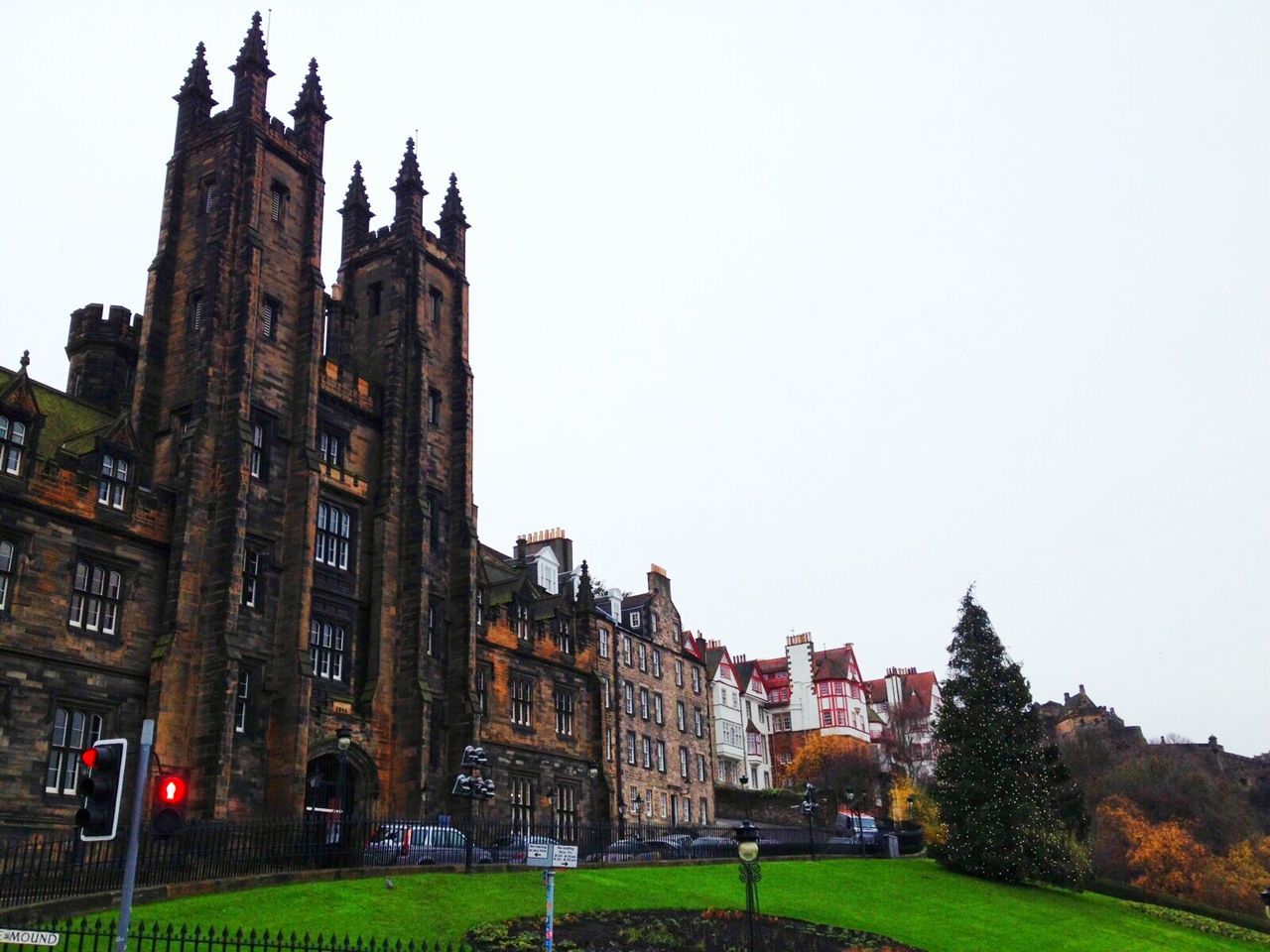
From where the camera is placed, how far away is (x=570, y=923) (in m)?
24.5

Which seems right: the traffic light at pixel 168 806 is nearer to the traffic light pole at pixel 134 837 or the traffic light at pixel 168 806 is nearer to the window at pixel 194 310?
the traffic light pole at pixel 134 837

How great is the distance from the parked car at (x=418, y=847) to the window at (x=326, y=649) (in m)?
8.38

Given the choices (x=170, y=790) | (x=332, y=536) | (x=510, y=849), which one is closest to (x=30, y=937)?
(x=170, y=790)

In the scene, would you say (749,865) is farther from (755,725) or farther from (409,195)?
(755,725)

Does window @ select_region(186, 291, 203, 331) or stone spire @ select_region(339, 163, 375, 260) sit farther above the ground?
stone spire @ select_region(339, 163, 375, 260)

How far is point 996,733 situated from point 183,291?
33999 mm

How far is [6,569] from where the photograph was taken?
30.5m

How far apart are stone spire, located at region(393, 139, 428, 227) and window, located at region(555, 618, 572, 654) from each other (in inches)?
759

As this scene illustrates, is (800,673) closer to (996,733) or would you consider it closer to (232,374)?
(996,733)

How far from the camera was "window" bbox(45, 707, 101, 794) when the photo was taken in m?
30.2

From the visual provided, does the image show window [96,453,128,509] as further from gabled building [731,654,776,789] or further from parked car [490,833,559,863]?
gabled building [731,654,776,789]

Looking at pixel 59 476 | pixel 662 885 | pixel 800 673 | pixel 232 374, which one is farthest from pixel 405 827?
pixel 800 673

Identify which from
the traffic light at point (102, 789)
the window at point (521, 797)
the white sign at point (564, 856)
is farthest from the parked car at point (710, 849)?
the traffic light at point (102, 789)

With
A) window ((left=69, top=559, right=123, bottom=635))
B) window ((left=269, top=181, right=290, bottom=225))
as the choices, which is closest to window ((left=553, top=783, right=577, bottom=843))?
window ((left=69, top=559, right=123, bottom=635))
